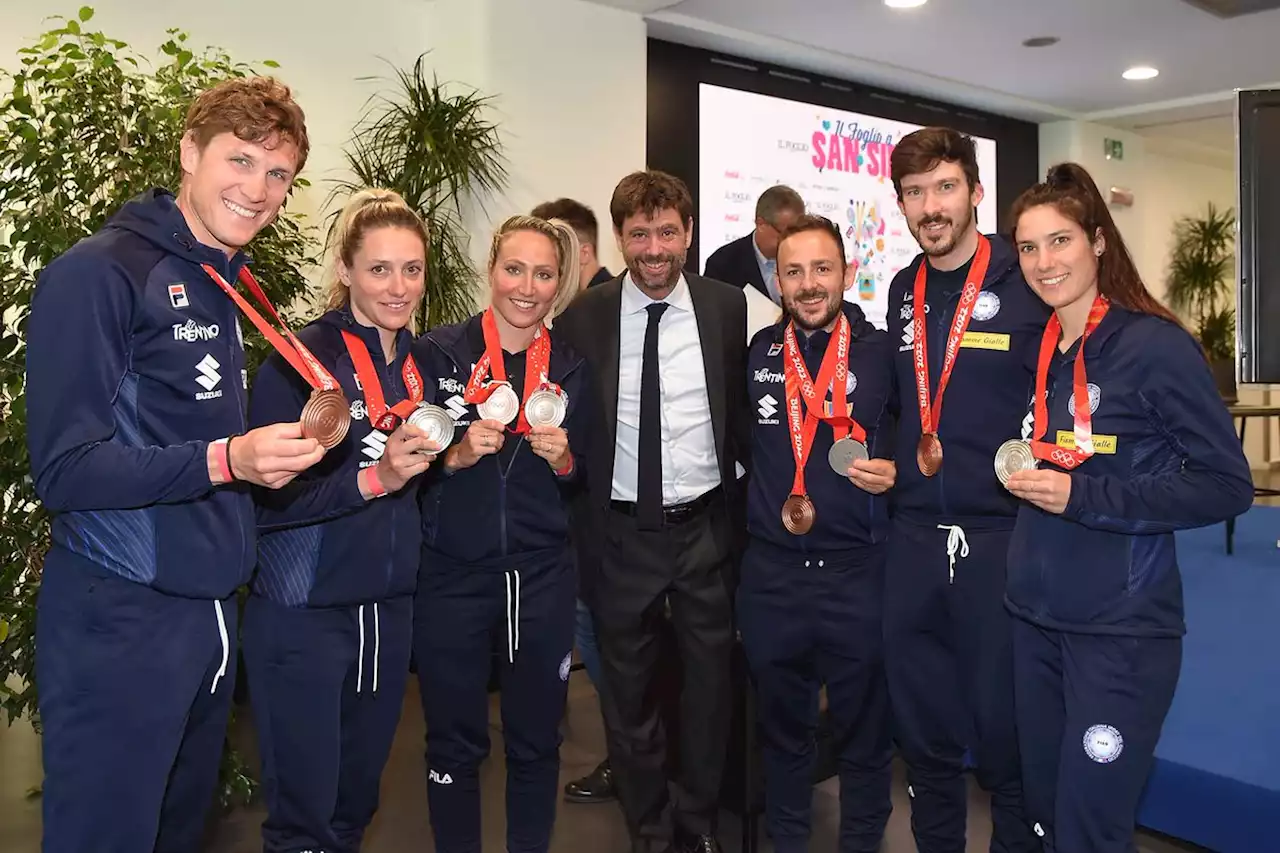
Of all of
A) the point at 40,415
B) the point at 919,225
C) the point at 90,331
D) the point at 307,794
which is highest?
the point at 919,225

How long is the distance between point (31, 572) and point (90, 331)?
1844 mm

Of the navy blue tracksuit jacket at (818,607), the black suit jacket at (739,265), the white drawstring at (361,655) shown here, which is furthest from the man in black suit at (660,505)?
the black suit jacket at (739,265)

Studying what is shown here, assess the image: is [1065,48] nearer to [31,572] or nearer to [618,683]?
[618,683]

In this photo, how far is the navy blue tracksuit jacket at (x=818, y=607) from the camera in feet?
9.16

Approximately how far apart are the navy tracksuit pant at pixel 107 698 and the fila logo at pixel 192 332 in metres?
0.42

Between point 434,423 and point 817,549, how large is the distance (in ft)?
3.73

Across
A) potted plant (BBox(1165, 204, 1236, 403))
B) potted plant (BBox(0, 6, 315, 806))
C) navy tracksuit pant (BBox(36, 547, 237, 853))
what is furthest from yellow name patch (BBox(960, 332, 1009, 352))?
potted plant (BBox(1165, 204, 1236, 403))

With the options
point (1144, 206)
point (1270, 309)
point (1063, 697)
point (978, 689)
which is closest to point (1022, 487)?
point (1063, 697)

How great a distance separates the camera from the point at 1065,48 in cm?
779

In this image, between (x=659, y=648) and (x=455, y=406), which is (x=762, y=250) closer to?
(x=659, y=648)

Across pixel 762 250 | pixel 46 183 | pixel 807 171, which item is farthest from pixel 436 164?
pixel 807 171

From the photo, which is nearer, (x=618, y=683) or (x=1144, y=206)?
(x=618, y=683)

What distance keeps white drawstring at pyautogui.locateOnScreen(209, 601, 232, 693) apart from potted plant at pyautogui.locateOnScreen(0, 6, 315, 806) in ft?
4.36

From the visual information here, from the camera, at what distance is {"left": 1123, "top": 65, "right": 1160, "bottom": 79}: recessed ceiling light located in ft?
27.6
